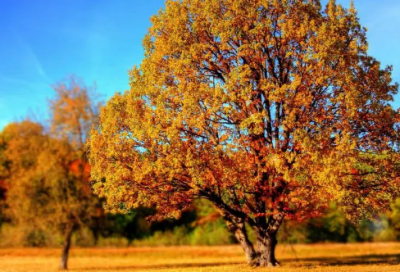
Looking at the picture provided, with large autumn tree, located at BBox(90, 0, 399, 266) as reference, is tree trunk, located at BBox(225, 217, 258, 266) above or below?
below

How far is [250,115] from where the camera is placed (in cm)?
2241

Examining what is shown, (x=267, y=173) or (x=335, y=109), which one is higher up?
(x=335, y=109)

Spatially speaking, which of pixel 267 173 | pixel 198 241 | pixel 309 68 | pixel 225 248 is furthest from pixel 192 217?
pixel 309 68

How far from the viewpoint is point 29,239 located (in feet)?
147

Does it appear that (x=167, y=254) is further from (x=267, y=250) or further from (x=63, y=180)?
(x=267, y=250)

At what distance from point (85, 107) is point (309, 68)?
23.4 meters

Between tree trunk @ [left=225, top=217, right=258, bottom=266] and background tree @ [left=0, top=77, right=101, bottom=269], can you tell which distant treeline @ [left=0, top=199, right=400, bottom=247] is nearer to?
background tree @ [left=0, top=77, right=101, bottom=269]

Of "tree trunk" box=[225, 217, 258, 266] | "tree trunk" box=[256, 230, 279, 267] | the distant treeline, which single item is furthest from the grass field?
"tree trunk" box=[256, 230, 279, 267]

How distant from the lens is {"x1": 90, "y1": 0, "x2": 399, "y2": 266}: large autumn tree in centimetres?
2167

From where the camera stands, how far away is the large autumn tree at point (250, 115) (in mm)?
21672

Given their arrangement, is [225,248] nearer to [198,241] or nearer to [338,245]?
[198,241]

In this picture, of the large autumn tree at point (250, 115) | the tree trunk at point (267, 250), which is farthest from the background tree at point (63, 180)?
the tree trunk at point (267, 250)

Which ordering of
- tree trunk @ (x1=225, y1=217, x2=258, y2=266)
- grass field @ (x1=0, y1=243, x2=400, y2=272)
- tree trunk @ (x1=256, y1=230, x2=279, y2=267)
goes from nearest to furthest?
tree trunk @ (x1=256, y1=230, x2=279, y2=267) < tree trunk @ (x1=225, y1=217, x2=258, y2=266) < grass field @ (x1=0, y1=243, x2=400, y2=272)

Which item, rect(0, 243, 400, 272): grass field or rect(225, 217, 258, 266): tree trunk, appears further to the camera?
rect(0, 243, 400, 272): grass field
